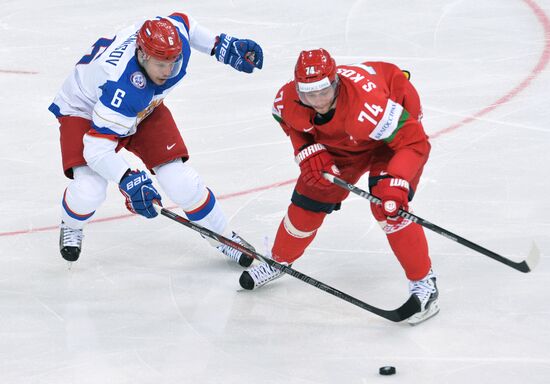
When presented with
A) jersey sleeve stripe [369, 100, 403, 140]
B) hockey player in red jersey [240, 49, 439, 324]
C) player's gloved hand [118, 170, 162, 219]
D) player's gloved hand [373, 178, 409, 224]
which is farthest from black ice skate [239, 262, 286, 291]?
jersey sleeve stripe [369, 100, 403, 140]

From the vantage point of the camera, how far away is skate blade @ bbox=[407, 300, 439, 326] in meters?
3.74

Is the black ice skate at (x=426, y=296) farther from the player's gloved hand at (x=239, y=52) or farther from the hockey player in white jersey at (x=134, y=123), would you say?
the player's gloved hand at (x=239, y=52)

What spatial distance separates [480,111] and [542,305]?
6.81 feet

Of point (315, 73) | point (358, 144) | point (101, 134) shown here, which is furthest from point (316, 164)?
point (101, 134)

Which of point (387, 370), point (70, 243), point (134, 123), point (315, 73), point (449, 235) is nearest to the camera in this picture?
point (387, 370)

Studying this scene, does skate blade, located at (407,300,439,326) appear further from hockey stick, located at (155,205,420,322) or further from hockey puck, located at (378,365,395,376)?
hockey puck, located at (378,365,395,376)

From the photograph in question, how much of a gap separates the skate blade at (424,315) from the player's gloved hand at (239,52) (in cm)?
133

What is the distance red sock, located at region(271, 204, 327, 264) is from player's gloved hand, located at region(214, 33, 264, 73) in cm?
76

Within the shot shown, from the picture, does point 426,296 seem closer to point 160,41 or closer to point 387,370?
point 387,370

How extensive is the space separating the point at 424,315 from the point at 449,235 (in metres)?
0.31

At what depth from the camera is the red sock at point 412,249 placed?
12.2 feet

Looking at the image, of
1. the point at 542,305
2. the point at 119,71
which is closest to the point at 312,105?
the point at 119,71

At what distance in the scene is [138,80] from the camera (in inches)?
157

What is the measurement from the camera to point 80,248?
4.37m
